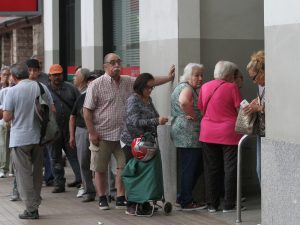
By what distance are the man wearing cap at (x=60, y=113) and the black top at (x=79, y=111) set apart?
92 centimetres

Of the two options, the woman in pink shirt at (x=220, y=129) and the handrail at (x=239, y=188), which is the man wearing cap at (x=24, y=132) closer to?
the woman in pink shirt at (x=220, y=129)

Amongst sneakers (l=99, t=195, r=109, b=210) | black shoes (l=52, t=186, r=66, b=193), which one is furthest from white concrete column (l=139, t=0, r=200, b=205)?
black shoes (l=52, t=186, r=66, b=193)

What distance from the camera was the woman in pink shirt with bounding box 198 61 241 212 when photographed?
948 cm

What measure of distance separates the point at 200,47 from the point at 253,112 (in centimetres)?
190

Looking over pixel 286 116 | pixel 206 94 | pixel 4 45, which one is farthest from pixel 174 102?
pixel 4 45

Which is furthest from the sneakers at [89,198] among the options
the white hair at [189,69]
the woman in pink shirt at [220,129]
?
the white hair at [189,69]

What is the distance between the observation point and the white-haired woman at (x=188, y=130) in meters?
9.85

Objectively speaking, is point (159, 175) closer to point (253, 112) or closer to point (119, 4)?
point (253, 112)

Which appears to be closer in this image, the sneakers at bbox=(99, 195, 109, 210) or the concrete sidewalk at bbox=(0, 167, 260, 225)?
the concrete sidewalk at bbox=(0, 167, 260, 225)

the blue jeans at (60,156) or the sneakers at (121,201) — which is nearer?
the sneakers at (121,201)

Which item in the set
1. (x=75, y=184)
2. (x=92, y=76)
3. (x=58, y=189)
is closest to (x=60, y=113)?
(x=92, y=76)

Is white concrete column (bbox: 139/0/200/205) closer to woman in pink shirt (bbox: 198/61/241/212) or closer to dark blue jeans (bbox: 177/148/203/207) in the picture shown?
dark blue jeans (bbox: 177/148/203/207)

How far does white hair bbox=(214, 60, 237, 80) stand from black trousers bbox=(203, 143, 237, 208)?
800 mm

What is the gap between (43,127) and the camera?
959 cm
